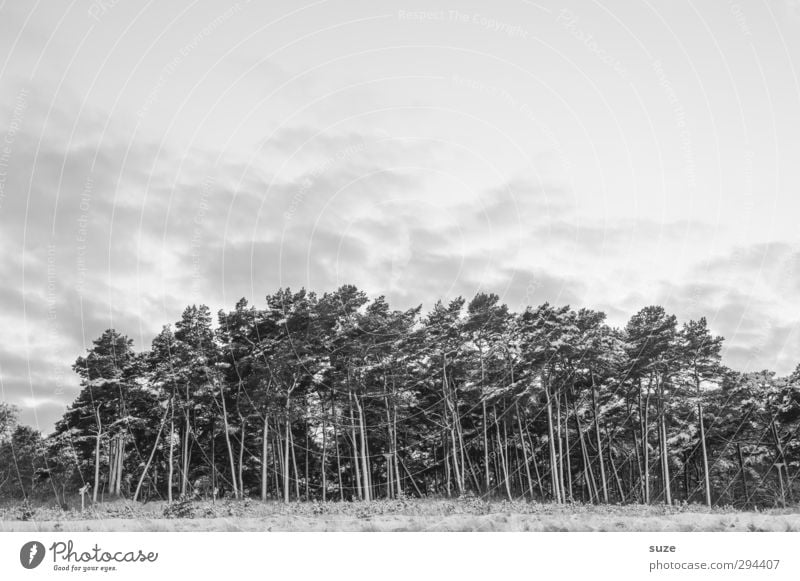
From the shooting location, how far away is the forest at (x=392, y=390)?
54.1m

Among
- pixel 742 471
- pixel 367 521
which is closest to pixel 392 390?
pixel 367 521

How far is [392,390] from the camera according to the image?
181ft

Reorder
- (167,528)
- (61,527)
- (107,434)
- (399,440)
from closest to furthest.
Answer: (61,527) < (167,528) < (107,434) < (399,440)

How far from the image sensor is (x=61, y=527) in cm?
2611

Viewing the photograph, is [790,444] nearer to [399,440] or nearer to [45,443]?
[399,440]
